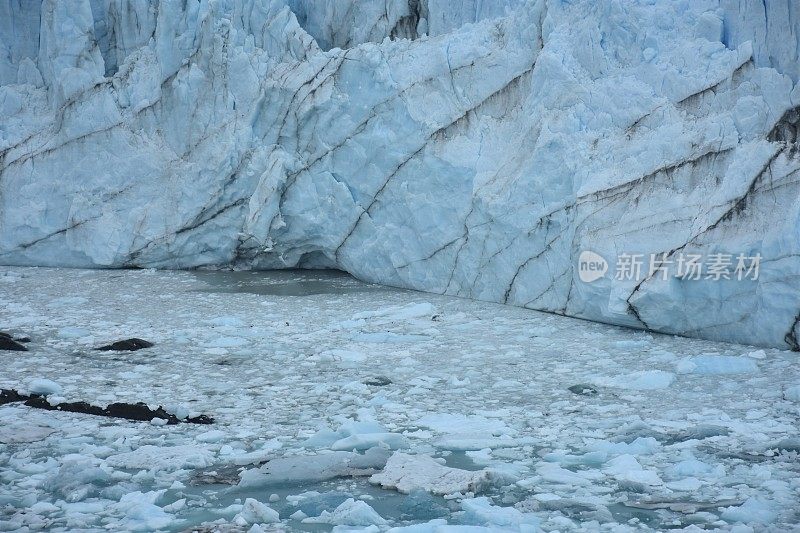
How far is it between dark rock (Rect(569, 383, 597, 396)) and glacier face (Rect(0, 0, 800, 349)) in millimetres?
1195

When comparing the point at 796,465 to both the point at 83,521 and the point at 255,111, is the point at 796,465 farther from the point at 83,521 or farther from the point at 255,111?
the point at 255,111

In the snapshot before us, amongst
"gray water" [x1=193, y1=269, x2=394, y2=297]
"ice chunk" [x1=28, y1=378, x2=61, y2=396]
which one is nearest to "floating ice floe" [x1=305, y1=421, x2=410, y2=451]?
"ice chunk" [x1=28, y1=378, x2=61, y2=396]

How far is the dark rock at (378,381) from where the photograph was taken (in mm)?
4045

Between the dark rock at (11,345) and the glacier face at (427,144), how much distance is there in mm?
2783

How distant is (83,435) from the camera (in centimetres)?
325

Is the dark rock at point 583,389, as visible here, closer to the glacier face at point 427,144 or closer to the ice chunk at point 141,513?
the glacier face at point 427,144

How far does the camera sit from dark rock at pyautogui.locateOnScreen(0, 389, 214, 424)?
3.48m

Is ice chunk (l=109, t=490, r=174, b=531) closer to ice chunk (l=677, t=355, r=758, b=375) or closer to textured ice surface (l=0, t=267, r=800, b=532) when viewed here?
textured ice surface (l=0, t=267, r=800, b=532)

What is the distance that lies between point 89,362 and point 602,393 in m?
2.89

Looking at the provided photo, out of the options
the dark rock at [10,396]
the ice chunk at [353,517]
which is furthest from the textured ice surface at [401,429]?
the dark rock at [10,396]

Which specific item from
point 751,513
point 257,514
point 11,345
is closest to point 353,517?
point 257,514

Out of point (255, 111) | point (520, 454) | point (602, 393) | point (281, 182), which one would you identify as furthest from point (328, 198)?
point (520, 454)

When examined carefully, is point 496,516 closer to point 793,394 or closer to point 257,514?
point 257,514

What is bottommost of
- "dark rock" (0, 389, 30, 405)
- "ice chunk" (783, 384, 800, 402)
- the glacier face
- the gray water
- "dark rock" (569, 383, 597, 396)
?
"dark rock" (0, 389, 30, 405)
